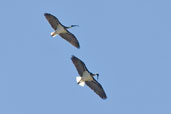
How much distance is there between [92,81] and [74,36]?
241 inches

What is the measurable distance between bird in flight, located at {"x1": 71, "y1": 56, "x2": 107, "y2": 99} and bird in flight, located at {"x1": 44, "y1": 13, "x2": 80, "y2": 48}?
522 cm

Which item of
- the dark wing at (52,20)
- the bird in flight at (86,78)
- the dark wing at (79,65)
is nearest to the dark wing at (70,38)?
the dark wing at (52,20)

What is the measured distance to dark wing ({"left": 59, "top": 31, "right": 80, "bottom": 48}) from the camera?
68219 mm

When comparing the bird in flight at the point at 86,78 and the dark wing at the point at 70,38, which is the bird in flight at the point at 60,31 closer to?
the dark wing at the point at 70,38

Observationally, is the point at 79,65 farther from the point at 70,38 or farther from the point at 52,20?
the point at 70,38

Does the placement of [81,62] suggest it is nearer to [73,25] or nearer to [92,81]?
[92,81]

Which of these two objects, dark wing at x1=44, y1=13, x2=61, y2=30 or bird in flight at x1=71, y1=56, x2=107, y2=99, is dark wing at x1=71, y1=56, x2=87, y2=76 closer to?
bird in flight at x1=71, y1=56, x2=107, y2=99

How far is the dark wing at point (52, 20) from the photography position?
6550 cm

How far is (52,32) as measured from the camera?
66062mm

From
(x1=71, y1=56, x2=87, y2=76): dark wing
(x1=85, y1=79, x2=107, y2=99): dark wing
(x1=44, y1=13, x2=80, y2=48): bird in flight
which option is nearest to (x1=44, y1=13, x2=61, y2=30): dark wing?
(x1=44, y1=13, x2=80, y2=48): bird in flight

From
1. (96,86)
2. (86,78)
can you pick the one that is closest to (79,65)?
(86,78)

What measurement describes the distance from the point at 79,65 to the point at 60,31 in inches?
218

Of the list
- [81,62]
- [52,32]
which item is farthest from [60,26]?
[81,62]

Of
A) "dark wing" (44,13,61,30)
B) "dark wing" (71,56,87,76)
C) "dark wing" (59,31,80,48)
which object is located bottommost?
"dark wing" (71,56,87,76)
